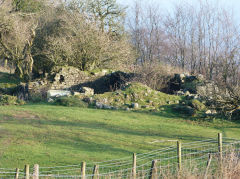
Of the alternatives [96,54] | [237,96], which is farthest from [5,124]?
[96,54]

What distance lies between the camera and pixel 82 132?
12812mm

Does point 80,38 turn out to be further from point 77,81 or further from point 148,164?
point 148,164

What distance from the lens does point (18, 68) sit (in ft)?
98.6

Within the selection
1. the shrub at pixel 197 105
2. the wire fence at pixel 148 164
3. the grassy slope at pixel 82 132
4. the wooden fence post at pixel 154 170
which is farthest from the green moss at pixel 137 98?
the wooden fence post at pixel 154 170

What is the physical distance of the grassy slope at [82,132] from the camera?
9977mm

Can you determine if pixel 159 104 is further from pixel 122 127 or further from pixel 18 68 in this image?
pixel 18 68

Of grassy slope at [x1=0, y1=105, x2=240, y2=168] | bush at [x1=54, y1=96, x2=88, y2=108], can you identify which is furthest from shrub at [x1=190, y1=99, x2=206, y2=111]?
bush at [x1=54, y1=96, x2=88, y2=108]

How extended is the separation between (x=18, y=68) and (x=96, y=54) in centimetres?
746

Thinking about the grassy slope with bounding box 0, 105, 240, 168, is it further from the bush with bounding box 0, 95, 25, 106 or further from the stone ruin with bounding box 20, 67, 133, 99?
the stone ruin with bounding box 20, 67, 133, 99

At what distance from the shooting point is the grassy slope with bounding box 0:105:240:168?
998 cm

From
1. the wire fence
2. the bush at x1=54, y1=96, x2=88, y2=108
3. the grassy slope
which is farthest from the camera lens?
the bush at x1=54, y1=96, x2=88, y2=108

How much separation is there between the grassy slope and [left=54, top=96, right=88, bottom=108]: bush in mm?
948

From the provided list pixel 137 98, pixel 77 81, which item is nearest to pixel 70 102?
pixel 137 98

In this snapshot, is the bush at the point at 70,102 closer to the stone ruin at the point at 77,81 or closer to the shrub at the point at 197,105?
the stone ruin at the point at 77,81
